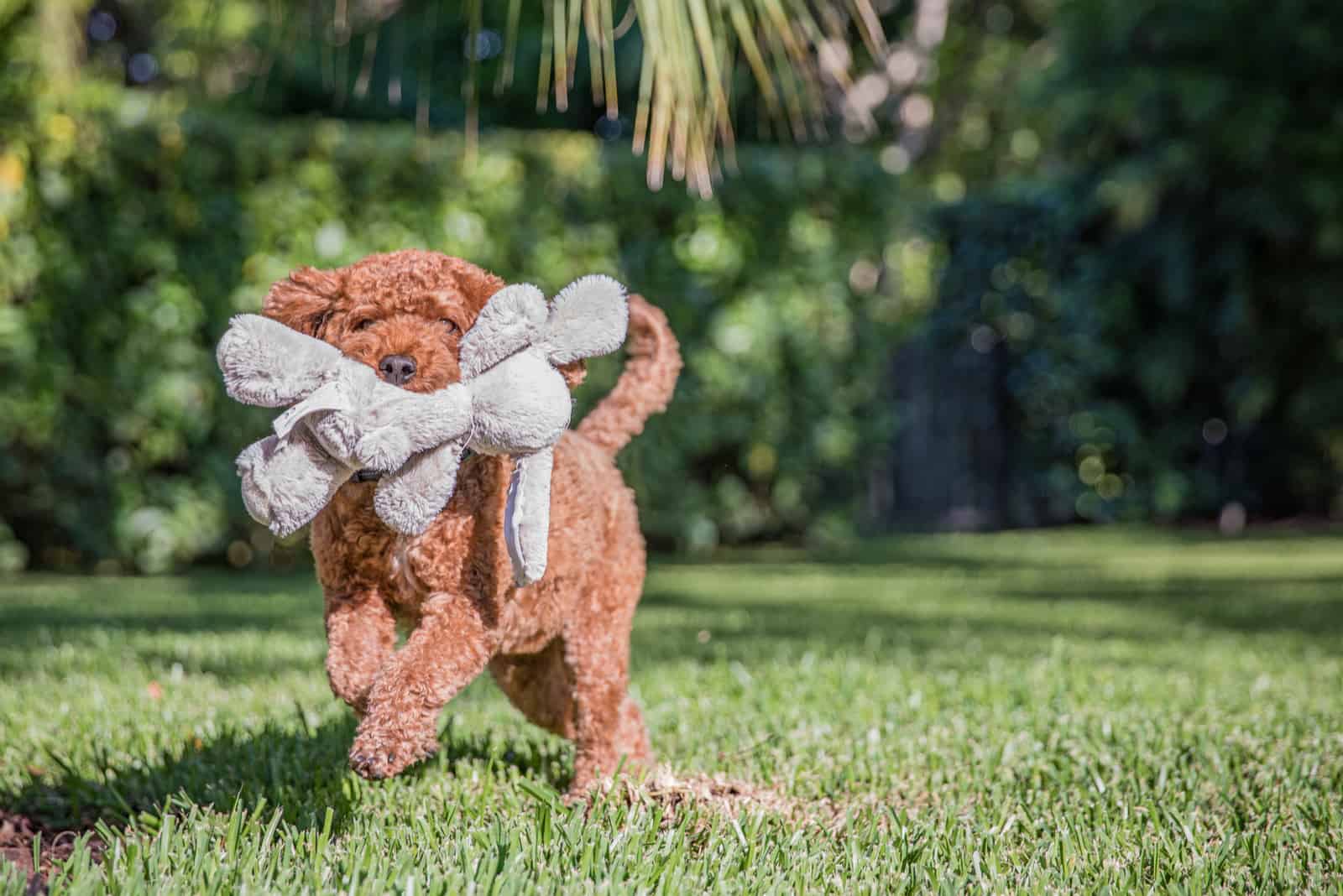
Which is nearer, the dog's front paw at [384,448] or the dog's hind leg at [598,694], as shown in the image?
→ the dog's front paw at [384,448]

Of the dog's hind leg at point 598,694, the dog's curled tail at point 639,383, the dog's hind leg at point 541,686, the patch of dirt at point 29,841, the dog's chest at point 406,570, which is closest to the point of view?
the dog's chest at point 406,570

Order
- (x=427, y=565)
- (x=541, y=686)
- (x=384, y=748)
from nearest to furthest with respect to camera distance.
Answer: (x=384, y=748) < (x=427, y=565) < (x=541, y=686)

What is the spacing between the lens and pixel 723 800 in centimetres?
246

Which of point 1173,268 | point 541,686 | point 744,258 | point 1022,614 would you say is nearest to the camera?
point 541,686

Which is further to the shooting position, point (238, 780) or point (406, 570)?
point (238, 780)

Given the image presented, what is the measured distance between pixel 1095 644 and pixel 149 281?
5343mm

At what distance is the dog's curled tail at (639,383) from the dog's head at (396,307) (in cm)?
67

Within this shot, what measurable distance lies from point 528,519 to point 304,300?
56 centimetres

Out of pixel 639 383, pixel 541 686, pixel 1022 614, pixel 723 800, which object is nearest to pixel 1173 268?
pixel 1022 614

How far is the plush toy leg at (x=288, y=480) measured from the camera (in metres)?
1.93

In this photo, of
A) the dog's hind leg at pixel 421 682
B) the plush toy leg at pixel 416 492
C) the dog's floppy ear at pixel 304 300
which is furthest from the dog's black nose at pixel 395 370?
the dog's hind leg at pixel 421 682

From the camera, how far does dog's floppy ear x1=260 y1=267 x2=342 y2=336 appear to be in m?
2.14

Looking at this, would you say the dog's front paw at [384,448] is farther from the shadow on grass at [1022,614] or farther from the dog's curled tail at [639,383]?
the shadow on grass at [1022,614]

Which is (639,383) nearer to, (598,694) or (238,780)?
(598,694)
